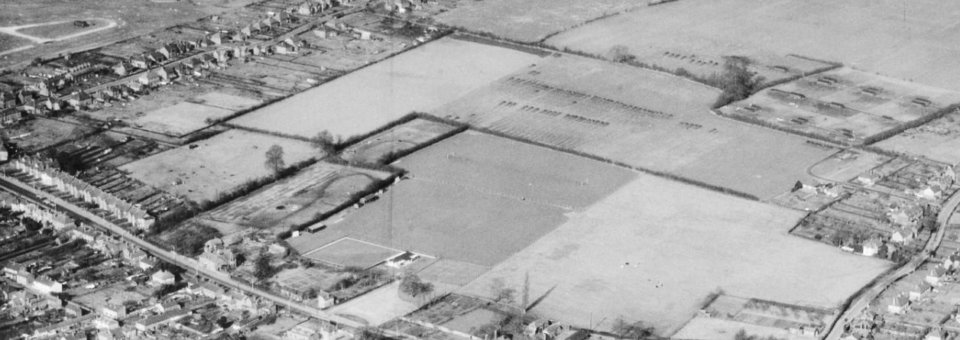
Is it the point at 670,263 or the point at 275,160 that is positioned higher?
the point at 670,263

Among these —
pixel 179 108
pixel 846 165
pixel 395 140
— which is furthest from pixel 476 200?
pixel 179 108

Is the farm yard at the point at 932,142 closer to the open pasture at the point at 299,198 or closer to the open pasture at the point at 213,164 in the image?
the open pasture at the point at 299,198

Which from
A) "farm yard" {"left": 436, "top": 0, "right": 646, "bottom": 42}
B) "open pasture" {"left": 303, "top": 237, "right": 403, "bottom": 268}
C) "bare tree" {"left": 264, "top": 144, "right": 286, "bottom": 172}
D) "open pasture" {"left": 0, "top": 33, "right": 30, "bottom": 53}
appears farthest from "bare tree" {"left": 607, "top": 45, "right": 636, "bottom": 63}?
"open pasture" {"left": 0, "top": 33, "right": 30, "bottom": 53}

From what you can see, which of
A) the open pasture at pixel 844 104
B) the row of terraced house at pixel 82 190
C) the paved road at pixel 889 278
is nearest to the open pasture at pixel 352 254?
the row of terraced house at pixel 82 190

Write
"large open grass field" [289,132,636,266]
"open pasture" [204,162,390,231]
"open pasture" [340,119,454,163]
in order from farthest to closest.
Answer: "open pasture" [340,119,454,163], "open pasture" [204,162,390,231], "large open grass field" [289,132,636,266]

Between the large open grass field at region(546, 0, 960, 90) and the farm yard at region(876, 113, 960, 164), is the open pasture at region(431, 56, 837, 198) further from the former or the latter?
the large open grass field at region(546, 0, 960, 90)

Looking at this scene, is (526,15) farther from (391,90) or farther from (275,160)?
(275,160)
